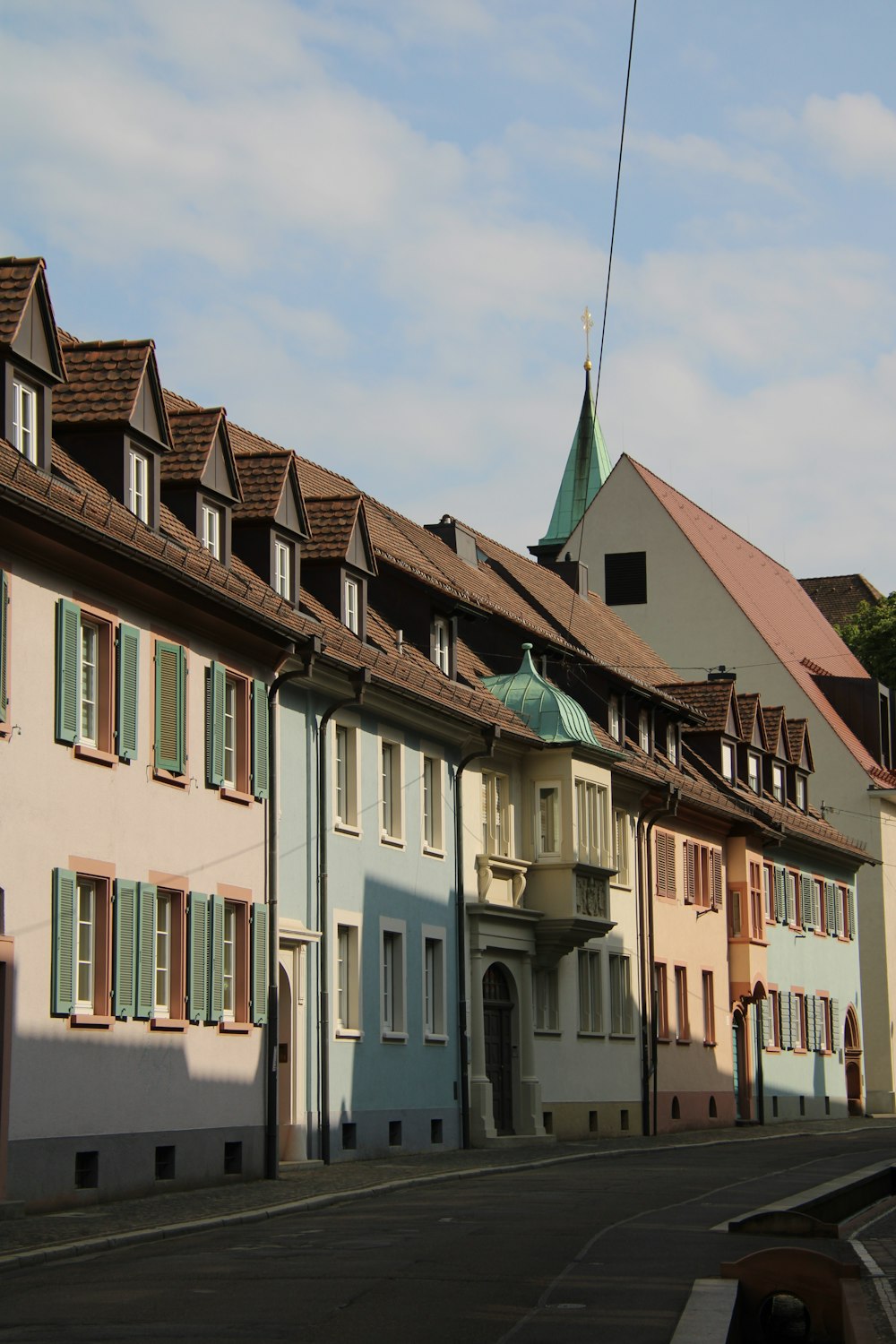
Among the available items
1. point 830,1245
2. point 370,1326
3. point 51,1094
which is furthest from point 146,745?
point 370,1326

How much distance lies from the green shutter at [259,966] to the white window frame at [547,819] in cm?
1106

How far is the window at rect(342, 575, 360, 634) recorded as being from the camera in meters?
30.5

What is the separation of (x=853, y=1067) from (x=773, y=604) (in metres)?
13.9

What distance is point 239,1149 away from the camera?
24719 mm

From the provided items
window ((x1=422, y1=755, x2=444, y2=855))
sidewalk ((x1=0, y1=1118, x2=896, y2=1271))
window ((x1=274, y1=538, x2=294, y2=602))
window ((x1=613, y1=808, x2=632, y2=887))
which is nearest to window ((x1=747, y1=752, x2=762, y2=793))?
window ((x1=613, y1=808, x2=632, y2=887))

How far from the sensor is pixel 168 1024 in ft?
75.2

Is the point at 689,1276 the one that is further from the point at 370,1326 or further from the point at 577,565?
the point at 577,565

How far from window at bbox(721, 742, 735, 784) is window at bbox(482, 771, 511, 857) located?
15.2m

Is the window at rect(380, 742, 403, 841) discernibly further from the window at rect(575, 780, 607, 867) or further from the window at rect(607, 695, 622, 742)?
the window at rect(607, 695, 622, 742)

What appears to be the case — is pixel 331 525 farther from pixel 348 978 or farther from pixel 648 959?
pixel 648 959

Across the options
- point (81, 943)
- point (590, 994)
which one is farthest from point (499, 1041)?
point (81, 943)

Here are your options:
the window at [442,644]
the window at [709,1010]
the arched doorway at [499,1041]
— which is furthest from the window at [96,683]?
the window at [709,1010]

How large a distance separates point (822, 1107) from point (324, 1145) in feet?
98.6

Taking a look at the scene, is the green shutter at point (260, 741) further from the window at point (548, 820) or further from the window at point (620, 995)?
the window at point (620, 995)
